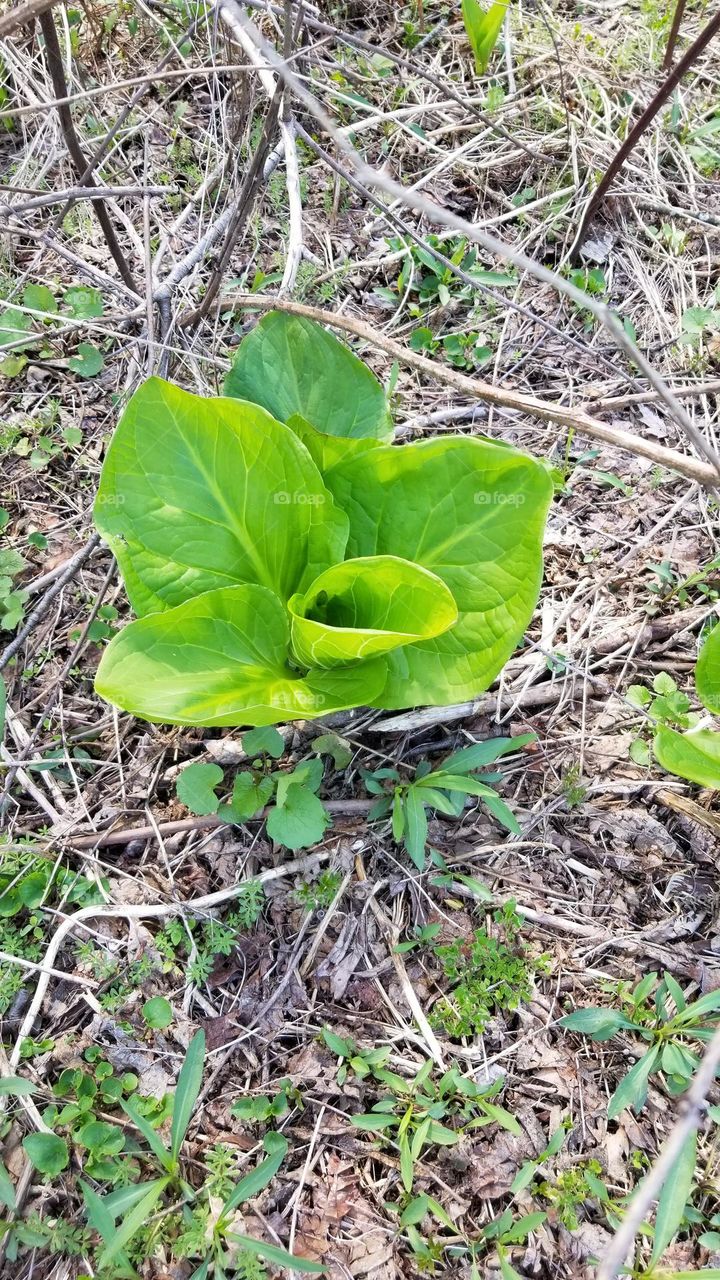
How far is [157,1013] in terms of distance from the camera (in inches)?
70.1

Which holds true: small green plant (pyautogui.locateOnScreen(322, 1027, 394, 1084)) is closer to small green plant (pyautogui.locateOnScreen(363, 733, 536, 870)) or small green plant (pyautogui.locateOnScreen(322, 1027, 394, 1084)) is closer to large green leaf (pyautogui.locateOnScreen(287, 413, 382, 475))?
small green plant (pyautogui.locateOnScreen(363, 733, 536, 870))

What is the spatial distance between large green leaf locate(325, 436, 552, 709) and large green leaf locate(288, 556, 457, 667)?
13 centimetres

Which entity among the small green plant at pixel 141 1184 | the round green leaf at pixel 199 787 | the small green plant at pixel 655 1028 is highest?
the small green plant at pixel 655 1028

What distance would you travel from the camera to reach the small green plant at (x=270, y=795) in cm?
183

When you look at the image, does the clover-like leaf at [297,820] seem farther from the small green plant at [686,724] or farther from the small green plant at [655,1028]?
the small green plant at [686,724]

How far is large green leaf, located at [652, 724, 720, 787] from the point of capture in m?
1.82

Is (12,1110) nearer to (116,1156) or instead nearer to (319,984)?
(116,1156)

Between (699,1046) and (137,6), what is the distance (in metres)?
4.03

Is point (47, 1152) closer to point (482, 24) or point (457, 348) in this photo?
point (457, 348)

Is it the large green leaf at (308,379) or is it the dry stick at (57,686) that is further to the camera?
the dry stick at (57,686)

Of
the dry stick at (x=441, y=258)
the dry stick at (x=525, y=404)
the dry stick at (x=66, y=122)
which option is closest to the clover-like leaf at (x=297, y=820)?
the dry stick at (x=525, y=404)

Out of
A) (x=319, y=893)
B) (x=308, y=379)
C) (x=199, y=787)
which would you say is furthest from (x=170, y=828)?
(x=308, y=379)

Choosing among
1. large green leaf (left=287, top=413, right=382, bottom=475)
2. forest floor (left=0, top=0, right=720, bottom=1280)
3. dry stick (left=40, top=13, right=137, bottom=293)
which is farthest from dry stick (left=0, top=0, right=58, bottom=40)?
large green leaf (left=287, top=413, right=382, bottom=475)

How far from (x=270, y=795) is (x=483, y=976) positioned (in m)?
0.68
